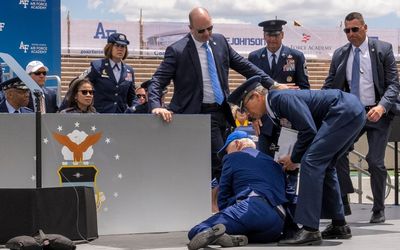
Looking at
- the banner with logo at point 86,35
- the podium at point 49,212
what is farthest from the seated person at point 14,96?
the banner with logo at point 86,35

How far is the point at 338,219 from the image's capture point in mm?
8641

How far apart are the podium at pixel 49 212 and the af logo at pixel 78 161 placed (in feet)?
1.38

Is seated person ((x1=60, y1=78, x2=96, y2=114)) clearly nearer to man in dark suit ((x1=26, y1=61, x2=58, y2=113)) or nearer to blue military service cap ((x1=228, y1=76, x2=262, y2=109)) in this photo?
man in dark suit ((x1=26, y1=61, x2=58, y2=113))

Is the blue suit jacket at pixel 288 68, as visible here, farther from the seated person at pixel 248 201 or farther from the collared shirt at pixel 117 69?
the seated person at pixel 248 201

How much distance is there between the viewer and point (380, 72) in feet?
34.6

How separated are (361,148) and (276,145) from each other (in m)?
15.8

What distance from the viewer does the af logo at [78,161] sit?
8812 millimetres

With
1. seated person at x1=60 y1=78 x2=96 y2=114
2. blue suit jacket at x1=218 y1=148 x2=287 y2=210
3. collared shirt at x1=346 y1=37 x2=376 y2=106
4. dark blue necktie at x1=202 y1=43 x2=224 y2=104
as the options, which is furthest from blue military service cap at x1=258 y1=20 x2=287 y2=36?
blue suit jacket at x1=218 y1=148 x2=287 y2=210

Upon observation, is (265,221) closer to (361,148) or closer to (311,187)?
(311,187)

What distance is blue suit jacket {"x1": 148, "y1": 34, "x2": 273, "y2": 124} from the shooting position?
9.59 meters

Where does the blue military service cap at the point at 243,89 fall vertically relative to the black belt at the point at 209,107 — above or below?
above

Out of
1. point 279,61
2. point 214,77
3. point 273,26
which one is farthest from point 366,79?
point 214,77

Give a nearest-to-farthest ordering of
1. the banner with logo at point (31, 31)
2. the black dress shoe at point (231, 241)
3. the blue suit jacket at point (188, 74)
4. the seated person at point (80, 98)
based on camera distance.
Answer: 1. the black dress shoe at point (231, 241)
2. the blue suit jacket at point (188, 74)
3. the seated person at point (80, 98)
4. the banner with logo at point (31, 31)

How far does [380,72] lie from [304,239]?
2948 mm
